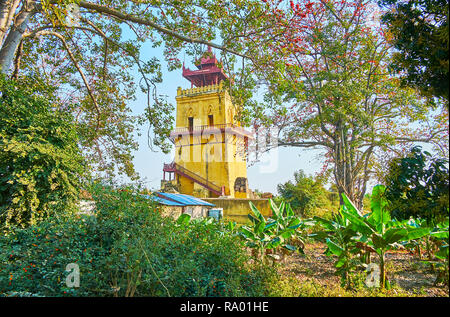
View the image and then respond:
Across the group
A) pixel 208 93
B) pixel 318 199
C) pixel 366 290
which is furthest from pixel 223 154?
pixel 366 290

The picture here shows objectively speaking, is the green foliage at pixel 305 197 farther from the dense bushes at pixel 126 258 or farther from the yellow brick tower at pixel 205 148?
the dense bushes at pixel 126 258

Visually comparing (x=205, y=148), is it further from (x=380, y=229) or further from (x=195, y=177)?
(x=380, y=229)

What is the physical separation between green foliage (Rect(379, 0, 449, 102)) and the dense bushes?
2908 millimetres

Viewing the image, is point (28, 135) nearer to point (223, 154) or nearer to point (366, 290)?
point (366, 290)

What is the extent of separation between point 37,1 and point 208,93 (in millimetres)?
16892

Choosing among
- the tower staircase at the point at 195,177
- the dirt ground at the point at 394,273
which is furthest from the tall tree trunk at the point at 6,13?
the tower staircase at the point at 195,177

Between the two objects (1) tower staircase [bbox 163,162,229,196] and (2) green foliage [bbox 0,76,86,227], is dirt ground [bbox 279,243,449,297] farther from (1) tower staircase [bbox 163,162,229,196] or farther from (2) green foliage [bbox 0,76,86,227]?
(1) tower staircase [bbox 163,162,229,196]

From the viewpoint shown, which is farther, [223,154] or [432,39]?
[223,154]

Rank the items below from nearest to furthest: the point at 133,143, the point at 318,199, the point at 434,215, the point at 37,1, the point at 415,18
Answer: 1. the point at 434,215
2. the point at 415,18
3. the point at 37,1
4. the point at 133,143
5. the point at 318,199

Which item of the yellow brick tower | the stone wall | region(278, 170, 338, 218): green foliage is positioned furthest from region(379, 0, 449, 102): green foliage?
the yellow brick tower

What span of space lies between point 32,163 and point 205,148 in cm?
1833
